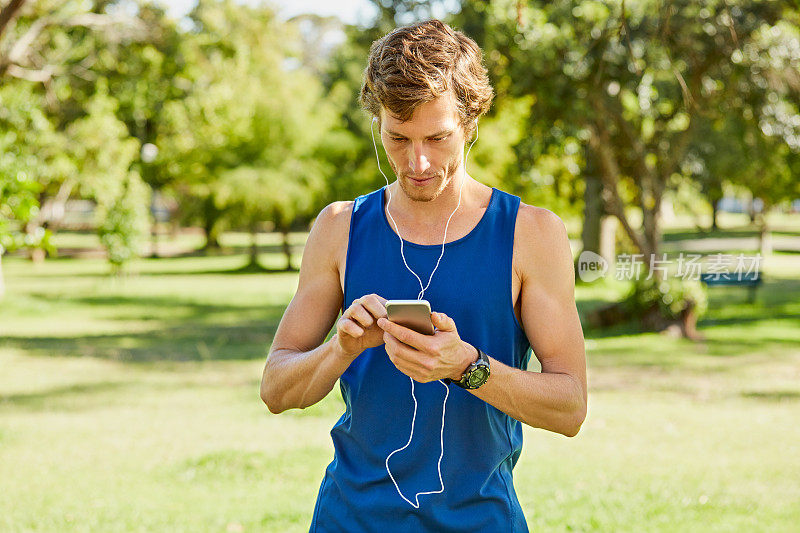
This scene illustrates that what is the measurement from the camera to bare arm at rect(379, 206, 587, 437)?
2014mm

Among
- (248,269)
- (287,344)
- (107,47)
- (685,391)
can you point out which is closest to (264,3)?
(248,269)

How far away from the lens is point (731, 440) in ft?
26.5

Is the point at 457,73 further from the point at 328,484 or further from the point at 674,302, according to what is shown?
the point at 674,302

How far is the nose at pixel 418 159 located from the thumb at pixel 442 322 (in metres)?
0.42

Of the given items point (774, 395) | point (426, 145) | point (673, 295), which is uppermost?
point (426, 145)

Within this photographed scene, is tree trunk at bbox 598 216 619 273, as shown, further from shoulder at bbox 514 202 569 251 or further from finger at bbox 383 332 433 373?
finger at bbox 383 332 433 373

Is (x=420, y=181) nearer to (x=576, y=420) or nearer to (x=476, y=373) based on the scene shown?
(x=476, y=373)

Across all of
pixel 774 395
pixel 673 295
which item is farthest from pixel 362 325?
pixel 673 295

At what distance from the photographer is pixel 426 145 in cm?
210

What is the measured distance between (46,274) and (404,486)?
3276cm

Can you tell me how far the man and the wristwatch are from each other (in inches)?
1.8

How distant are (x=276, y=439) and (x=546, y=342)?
6376mm

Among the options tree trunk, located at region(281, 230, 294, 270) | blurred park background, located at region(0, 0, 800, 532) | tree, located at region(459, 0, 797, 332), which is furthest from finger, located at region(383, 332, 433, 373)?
tree trunk, located at region(281, 230, 294, 270)

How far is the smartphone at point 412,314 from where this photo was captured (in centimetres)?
178
